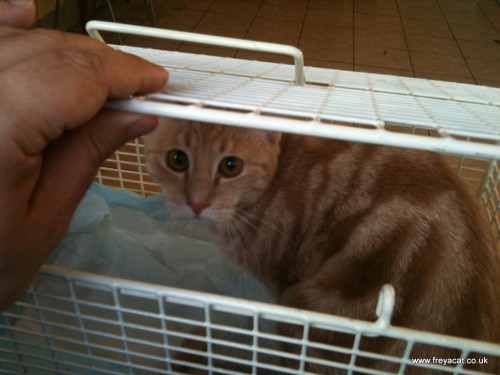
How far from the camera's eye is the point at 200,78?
2.19ft

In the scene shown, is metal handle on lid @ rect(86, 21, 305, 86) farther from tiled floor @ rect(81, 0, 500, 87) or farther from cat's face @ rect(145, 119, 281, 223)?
tiled floor @ rect(81, 0, 500, 87)

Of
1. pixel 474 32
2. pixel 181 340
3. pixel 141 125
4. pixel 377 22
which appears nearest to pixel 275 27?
pixel 377 22

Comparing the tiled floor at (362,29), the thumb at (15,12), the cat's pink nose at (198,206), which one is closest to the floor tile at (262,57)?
the tiled floor at (362,29)

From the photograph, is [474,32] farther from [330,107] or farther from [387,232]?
[330,107]

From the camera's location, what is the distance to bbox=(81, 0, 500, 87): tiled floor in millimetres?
2963

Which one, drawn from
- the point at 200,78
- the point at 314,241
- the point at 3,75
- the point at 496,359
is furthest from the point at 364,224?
the point at 3,75

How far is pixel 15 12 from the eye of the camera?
610 millimetres

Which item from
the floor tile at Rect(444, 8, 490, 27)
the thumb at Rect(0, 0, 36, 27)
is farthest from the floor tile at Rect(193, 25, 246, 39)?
the thumb at Rect(0, 0, 36, 27)

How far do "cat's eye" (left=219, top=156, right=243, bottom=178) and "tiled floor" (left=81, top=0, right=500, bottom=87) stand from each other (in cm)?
197

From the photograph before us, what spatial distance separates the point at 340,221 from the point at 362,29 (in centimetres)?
291

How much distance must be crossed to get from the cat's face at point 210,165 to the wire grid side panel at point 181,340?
220 millimetres

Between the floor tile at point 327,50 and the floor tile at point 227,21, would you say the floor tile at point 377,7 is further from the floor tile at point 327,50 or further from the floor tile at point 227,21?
the floor tile at point 227,21

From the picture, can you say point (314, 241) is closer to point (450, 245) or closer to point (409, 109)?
point (450, 245)

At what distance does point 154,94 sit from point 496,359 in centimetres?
75
